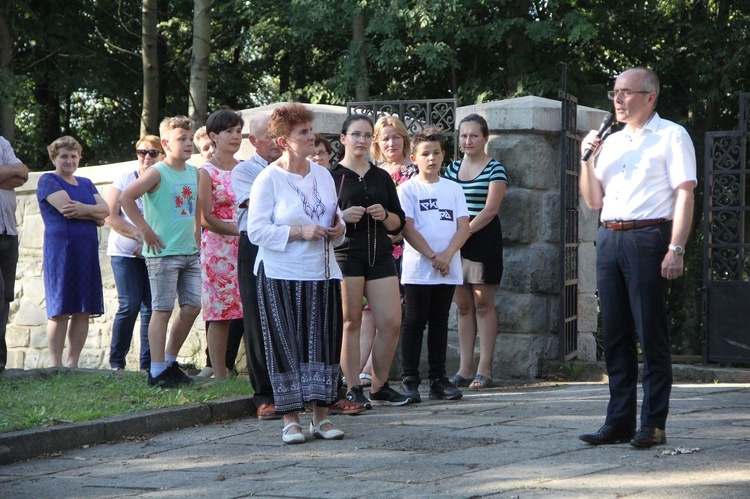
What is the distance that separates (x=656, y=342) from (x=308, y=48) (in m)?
16.5

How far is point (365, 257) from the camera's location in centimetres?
693

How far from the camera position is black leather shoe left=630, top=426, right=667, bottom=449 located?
534 centimetres

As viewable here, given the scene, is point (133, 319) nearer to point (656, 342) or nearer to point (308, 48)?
point (656, 342)

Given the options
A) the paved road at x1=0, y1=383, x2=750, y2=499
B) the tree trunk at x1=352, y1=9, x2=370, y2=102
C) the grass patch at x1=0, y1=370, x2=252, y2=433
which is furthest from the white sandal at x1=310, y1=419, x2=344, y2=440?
the tree trunk at x1=352, y1=9, x2=370, y2=102

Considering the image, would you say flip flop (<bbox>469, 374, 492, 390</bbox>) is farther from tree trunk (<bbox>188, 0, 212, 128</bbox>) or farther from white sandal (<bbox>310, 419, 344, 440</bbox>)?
tree trunk (<bbox>188, 0, 212, 128</bbox>)

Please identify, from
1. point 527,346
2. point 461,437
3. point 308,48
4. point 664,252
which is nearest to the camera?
point 664,252

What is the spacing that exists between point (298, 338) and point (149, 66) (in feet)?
42.6

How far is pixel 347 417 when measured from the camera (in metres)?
6.74

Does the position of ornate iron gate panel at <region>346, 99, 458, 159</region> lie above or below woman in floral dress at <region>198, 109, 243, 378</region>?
above

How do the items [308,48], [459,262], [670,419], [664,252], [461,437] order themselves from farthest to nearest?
[308,48], [459,262], [670,419], [461,437], [664,252]

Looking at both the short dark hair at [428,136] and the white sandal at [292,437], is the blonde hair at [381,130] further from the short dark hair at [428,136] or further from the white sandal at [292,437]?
the white sandal at [292,437]

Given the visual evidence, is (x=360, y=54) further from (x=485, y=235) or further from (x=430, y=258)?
(x=430, y=258)

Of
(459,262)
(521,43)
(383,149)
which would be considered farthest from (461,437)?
(521,43)

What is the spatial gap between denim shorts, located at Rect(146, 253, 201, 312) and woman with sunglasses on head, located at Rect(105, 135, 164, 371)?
964mm
